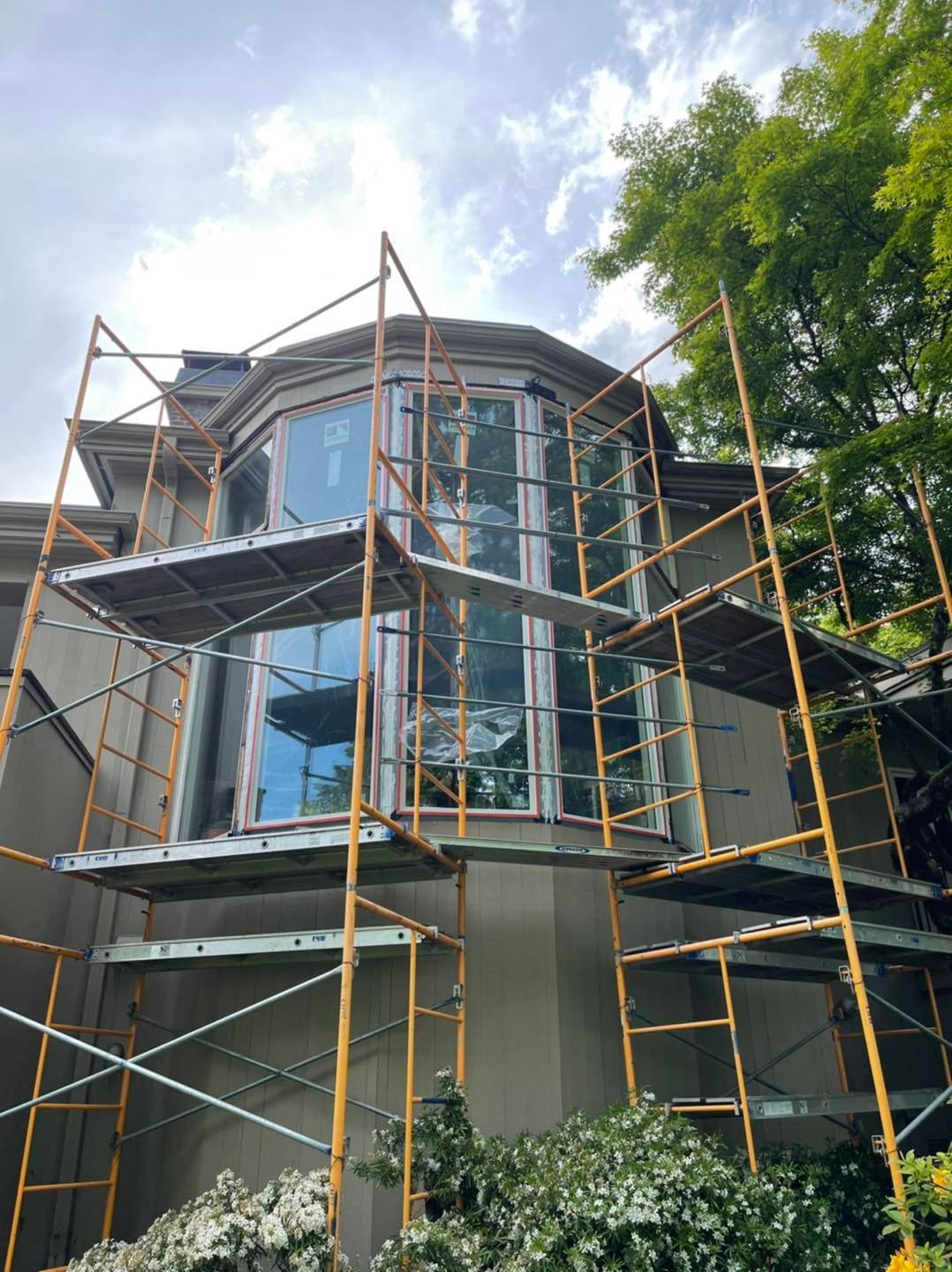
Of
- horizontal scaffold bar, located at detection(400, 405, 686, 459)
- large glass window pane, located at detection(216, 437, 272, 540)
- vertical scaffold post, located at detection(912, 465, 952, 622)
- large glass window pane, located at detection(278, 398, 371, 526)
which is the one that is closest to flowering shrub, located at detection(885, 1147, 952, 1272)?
horizontal scaffold bar, located at detection(400, 405, 686, 459)

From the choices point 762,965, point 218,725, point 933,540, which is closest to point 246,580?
point 218,725

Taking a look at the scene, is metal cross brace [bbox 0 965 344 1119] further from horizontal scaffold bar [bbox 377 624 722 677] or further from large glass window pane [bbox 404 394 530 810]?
horizontal scaffold bar [bbox 377 624 722 677]

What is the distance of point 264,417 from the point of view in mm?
8828

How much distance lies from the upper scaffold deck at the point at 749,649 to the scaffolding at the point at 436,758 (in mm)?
23

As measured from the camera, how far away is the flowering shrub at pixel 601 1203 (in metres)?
A: 4.35

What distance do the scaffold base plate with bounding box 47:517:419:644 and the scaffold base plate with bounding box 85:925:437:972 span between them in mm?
2102

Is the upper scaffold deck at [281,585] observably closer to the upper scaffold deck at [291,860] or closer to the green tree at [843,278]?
the upper scaffold deck at [291,860]

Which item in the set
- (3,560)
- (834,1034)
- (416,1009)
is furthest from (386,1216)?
(3,560)

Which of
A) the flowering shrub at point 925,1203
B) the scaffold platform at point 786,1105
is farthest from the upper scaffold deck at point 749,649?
the flowering shrub at point 925,1203

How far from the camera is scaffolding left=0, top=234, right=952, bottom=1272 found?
5508 mm

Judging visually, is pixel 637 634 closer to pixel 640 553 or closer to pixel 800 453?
pixel 640 553

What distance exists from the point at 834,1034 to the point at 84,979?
19.7ft

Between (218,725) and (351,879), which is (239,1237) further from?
(218,725)

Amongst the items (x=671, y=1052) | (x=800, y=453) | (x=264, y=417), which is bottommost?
(x=671, y=1052)
